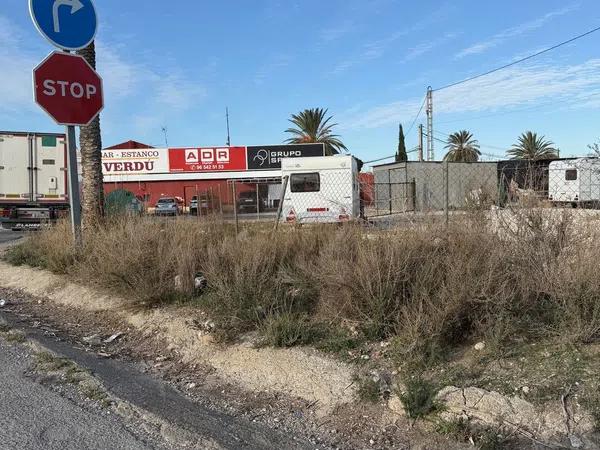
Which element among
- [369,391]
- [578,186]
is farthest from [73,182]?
[578,186]

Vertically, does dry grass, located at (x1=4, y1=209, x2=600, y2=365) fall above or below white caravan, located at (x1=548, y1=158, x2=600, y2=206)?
below

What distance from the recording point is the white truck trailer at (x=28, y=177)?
18.3 metres

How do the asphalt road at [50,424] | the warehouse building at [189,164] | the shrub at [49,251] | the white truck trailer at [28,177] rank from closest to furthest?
the asphalt road at [50,424]
the shrub at [49,251]
the white truck trailer at [28,177]
the warehouse building at [189,164]

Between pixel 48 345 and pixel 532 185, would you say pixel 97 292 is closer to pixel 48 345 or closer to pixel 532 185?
pixel 48 345

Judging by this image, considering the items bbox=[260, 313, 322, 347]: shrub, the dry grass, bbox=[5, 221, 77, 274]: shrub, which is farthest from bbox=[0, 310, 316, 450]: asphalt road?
bbox=[5, 221, 77, 274]: shrub

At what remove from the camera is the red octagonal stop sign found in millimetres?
7750

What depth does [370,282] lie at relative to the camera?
4.75m

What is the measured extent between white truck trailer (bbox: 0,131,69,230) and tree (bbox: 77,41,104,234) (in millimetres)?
9124

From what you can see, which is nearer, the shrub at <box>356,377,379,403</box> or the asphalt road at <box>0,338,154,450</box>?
the asphalt road at <box>0,338,154,450</box>

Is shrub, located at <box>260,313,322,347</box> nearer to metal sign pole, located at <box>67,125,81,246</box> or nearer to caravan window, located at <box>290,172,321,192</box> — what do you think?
metal sign pole, located at <box>67,125,81,246</box>

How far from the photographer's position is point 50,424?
3.62 meters

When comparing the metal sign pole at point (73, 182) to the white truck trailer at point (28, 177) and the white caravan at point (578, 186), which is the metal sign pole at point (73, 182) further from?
the white truck trailer at point (28, 177)

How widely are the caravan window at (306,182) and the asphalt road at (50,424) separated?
14773mm

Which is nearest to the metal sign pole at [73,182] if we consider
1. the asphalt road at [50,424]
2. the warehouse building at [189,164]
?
the asphalt road at [50,424]
